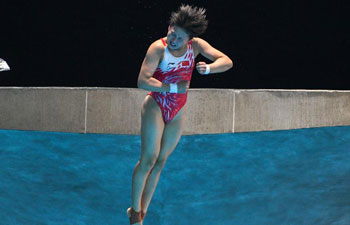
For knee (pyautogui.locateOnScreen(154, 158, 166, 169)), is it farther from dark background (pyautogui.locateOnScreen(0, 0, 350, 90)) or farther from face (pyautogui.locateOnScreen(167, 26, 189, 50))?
dark background (pyautogui.locateOnScreen(0, 0, 350, 90))

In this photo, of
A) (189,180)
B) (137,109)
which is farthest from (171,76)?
(137,109)

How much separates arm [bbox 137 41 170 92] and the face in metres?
A: 0.10

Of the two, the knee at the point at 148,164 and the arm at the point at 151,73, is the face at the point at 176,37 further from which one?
the knee at the point at 148,164

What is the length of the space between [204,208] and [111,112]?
3.38 m

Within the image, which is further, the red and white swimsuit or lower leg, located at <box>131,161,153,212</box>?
lower leg, located at <box>131,161,153,212</box>

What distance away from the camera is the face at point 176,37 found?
391cm

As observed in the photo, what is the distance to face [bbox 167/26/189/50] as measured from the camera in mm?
3910

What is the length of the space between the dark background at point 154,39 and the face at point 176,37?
21.2 feet

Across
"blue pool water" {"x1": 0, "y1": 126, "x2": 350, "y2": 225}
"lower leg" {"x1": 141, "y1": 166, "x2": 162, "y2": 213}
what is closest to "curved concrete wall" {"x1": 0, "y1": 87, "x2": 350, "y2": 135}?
"blue pool water" {"x1": 0, "y1": 126, "x2": 350, "y2": 225}

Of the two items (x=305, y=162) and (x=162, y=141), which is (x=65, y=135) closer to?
(x=305, y=162)

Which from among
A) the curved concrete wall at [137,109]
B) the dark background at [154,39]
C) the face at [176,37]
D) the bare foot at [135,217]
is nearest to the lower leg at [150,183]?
the bare foot at [135,217]

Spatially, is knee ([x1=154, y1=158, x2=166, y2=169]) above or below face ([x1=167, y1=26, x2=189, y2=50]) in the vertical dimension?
below

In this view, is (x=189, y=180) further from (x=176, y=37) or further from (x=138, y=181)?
(x=176, y=37)

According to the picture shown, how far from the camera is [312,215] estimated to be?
6559 mm
